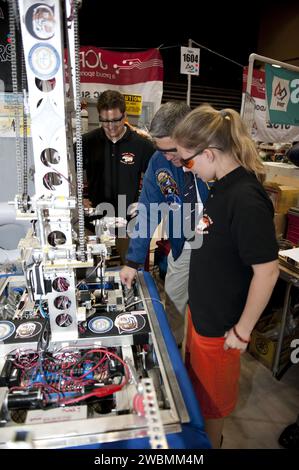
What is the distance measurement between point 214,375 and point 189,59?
3.43m

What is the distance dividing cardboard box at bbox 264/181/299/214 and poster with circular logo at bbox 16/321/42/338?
5.75 ft

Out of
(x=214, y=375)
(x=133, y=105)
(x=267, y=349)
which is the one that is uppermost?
(x=133, y=105)

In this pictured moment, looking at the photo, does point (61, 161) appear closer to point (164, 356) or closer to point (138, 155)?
point (164, 356)

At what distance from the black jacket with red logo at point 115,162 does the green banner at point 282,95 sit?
3.57 ft

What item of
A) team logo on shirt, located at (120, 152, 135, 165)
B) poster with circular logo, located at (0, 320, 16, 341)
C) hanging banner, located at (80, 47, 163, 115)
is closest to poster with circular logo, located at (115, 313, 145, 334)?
poster with circular logo, located at (0, 320, 16, 341)

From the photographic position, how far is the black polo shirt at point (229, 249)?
86cm

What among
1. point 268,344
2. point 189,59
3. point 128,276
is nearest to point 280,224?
point 268,344

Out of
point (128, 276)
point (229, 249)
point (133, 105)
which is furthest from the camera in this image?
point (133, 105)

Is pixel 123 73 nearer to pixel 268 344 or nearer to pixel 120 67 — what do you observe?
pixel 120 67

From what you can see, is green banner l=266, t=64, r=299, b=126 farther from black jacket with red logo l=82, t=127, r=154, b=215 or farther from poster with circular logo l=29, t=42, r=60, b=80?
poster with circular logo l=29, t=42, r=60, b=80

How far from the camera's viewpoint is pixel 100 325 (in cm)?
104

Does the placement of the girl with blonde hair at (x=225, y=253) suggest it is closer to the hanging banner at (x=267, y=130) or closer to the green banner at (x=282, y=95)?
the green banner at (x=282, y=95)

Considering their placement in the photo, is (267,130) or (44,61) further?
(267,130)
